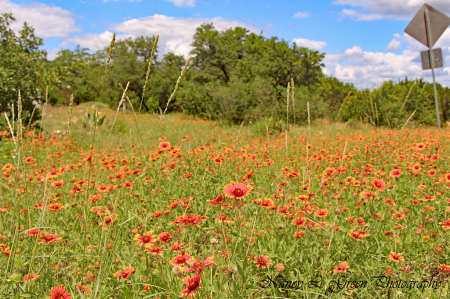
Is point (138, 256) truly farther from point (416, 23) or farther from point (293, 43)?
point (293, 43)

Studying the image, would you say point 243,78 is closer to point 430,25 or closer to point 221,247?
point 430,25

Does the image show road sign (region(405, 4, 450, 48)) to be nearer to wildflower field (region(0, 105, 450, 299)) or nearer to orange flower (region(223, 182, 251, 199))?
wildflower field (region(0, 105, 450, 299))

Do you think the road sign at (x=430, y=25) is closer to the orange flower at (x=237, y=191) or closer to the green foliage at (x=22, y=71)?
the orange flower at (x=237, y=191)

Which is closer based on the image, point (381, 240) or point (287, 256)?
point (287, 256)

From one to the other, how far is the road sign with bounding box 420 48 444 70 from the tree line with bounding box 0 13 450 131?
1307mm

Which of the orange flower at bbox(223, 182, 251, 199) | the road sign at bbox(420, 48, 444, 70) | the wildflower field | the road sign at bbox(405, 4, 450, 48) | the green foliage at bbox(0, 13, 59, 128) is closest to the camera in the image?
the orange flower at bbox(223, 182, 251, 199)

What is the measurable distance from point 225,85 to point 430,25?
1460cm

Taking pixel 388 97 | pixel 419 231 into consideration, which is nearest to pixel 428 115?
pixel 388 97

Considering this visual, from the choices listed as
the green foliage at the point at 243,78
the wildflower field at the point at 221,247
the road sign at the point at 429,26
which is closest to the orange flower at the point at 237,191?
the wildflower field at the point at 221,247

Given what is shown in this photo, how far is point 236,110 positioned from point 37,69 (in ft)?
27.5

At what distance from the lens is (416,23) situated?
5785 mm

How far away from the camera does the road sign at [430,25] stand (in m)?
5.50

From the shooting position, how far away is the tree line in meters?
6.97

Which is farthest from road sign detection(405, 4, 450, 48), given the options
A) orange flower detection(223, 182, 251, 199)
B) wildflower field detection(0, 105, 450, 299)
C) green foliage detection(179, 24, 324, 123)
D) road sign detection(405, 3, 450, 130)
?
orange flower detection(223, 182, 251, 199)
